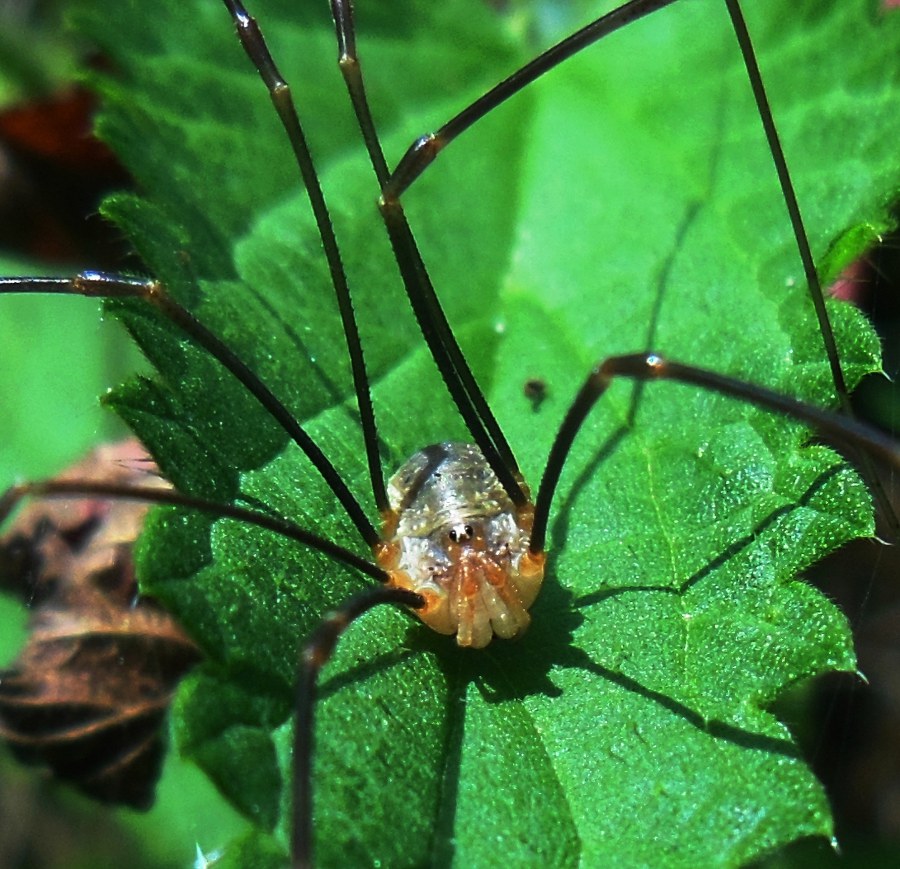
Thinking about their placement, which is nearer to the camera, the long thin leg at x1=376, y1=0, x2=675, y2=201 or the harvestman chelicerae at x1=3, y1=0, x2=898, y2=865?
the harvestman chelicerae at x1=3, y1=0, x2=898, y2=865

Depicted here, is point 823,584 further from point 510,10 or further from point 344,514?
point 510,10

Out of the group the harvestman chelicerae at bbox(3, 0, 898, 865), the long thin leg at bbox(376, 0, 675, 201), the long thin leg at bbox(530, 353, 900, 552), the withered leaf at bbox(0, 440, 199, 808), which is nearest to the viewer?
the long thin leg at bbox(530, 353, 900, 552)

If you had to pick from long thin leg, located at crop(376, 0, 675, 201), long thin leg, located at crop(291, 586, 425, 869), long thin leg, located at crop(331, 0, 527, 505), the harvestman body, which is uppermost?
long thin leg, located at crop(376, 0, 675, 201)

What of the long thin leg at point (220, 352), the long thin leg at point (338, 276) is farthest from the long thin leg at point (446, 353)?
the long thin leg at point (220, 352)

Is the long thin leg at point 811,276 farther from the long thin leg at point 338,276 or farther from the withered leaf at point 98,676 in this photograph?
the withered leaf at point 98,676

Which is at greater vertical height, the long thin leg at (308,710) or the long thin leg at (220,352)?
the long thin leg at (220,352)

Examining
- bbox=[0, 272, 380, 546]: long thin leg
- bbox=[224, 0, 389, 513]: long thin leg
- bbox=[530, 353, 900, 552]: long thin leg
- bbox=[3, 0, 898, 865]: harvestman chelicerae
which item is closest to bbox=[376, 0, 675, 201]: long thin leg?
bbox=[3, 0, 898, 865]: harvestman chelicerae

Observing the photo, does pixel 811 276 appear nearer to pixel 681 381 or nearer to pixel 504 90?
pixel 681 381

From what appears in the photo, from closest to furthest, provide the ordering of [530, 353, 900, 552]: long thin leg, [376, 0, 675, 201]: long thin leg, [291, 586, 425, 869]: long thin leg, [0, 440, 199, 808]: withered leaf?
[291, 586, 425, 869]: long thin leg → [530, 353, 900, 552]: long thin leg → [376, 0, 675, 201]: long thin leg → [0, 440, 199, 808]: withered leaf

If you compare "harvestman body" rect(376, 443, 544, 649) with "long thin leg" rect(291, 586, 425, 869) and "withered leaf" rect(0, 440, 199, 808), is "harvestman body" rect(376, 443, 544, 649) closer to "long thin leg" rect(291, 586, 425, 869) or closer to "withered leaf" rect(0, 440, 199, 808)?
"long thin leg" rect(291, 586, 425, 869)

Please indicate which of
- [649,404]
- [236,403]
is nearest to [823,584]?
[649,404]
